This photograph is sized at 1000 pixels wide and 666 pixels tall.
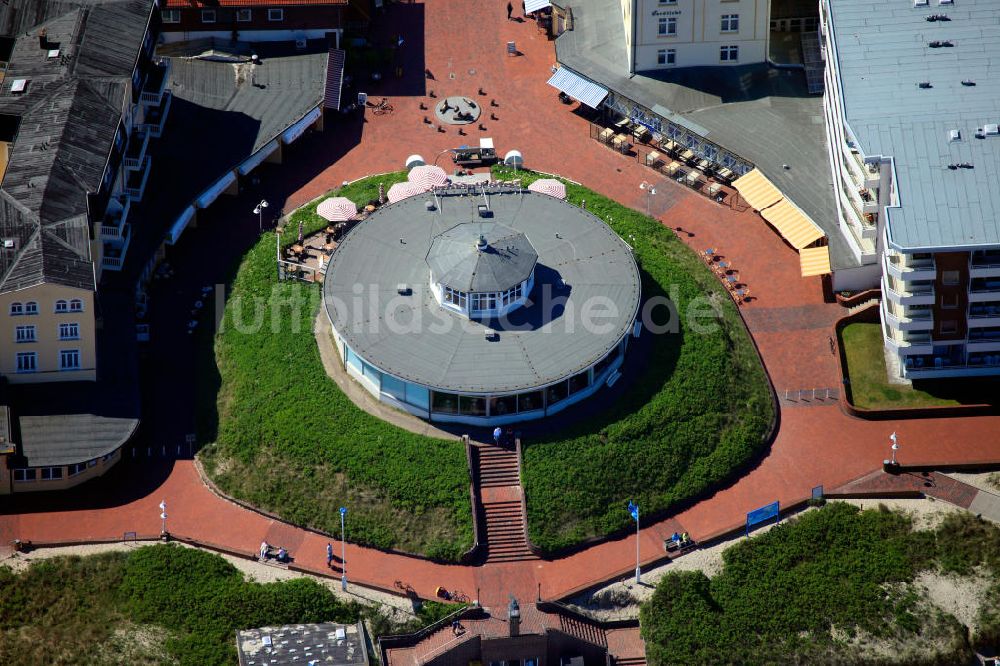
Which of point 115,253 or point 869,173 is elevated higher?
point 869,173

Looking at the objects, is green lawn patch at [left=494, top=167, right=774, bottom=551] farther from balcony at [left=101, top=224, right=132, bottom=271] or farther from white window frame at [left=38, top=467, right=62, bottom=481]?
balcony at [left=101, top=224, right=132, bottom=271]

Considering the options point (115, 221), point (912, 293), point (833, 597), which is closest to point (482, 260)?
point (115, 221)

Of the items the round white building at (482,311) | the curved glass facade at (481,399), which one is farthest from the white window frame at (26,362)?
the curved glass facade at (481,399)

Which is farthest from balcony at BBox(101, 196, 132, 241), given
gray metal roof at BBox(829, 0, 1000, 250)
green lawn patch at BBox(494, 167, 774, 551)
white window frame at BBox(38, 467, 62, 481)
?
gray metal roof at BBox(829, 0, 1000, 250)

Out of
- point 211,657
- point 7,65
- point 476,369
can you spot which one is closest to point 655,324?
point 476,369

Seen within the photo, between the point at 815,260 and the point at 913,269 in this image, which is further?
the point at 815,260

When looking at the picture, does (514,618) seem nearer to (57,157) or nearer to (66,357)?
(66,357)

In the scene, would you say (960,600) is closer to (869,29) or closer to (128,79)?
(869,29)
